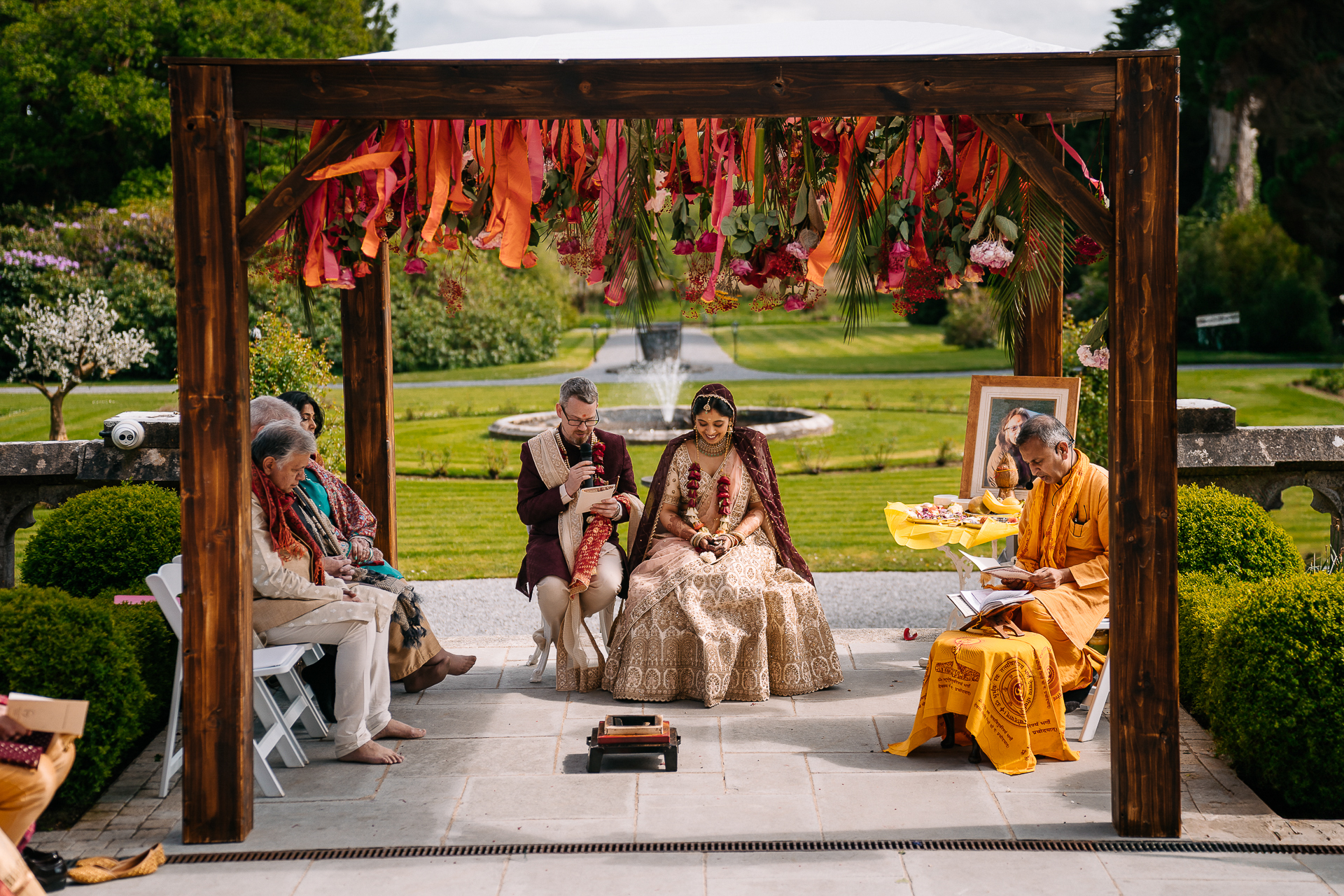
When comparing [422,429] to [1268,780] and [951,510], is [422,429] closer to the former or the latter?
[951,510]

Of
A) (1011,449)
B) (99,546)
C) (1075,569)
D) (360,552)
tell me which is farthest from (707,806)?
(99,546)

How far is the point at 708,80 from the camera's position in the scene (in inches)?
163

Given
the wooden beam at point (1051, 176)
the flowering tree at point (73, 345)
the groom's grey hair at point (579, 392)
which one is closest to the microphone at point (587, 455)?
the groom's grey hair at point (579, 392)

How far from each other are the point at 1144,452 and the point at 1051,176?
1036mm

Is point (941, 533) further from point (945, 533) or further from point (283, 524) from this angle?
point (283, 524)

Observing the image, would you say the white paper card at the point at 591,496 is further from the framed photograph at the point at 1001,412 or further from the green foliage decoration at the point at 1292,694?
the green foliage decoration at the point at 1292,694

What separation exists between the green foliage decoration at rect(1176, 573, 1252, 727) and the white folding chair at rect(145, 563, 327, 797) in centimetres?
401

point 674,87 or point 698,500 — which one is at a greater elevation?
point 674,87

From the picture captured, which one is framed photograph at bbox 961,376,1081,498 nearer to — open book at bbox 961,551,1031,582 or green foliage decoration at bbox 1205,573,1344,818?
open book at bbox 961,551,1031,582

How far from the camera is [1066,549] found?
18.1ft

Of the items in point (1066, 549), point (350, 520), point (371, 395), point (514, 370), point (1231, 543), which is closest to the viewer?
point (1066, 549)

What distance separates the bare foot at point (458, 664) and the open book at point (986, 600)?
2675mm

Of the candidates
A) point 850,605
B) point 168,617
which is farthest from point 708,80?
point 850,605

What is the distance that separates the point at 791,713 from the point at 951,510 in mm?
1466
